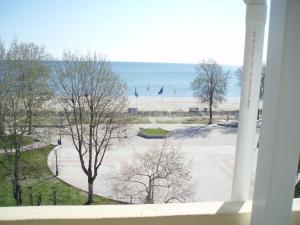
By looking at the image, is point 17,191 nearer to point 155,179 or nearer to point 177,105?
point 155,179

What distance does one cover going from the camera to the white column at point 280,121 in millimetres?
805

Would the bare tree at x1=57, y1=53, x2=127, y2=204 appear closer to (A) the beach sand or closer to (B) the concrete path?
(B) the concrete path

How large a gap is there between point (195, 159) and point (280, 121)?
342 inches

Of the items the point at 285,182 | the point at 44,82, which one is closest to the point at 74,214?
the point at 285,182

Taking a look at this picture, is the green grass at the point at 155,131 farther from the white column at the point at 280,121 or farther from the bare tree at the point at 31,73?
the white column at the point at 280,121

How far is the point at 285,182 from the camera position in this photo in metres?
0.88

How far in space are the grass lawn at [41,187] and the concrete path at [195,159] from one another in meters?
0.33

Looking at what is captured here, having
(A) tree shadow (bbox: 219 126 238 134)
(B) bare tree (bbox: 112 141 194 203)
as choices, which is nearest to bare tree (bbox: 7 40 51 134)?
(B) bare tree (bbox: 112 141 194 203)

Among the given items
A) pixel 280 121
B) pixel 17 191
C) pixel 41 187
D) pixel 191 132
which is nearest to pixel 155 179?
pixel 41 187

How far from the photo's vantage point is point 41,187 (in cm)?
705

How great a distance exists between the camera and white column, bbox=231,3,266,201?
3.61 ft

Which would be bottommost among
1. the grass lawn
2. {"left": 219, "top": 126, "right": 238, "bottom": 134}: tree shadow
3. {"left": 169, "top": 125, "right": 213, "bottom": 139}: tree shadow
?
the grass lawn

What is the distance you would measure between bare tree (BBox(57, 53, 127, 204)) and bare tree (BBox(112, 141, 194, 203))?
0.88 m

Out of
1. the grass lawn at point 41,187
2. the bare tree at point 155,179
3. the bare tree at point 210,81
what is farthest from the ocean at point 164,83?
the grass lawn at point 41,187
